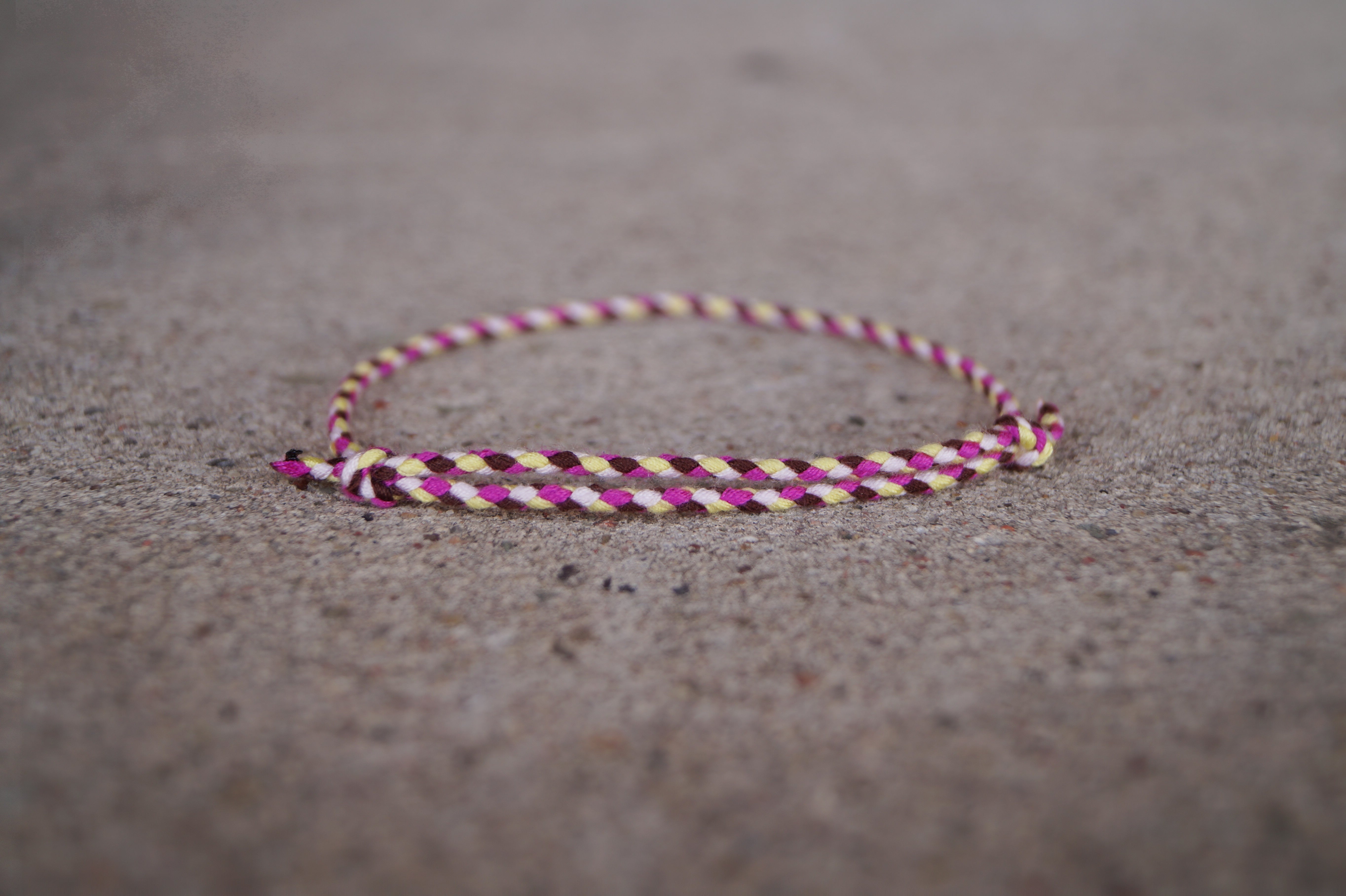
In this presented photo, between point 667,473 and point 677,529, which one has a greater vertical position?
point 667,473

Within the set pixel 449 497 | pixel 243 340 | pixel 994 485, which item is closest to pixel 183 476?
pixel 449 497

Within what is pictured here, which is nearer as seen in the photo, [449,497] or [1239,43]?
[449,497]

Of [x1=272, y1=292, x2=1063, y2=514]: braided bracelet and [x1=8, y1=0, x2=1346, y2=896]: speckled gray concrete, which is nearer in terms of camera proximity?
[x1=8, y1=0, x2=1346, y2=896]: speckled gray concrete

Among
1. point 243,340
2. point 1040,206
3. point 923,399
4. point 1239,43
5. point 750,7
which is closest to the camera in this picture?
point 923,399

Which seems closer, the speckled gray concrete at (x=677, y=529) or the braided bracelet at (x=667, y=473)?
the speckled gray concrete at (x=677, y=529)

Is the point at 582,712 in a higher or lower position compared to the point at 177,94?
lower

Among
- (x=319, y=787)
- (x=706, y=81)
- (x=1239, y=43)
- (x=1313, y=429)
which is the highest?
(x=1239, y=43)

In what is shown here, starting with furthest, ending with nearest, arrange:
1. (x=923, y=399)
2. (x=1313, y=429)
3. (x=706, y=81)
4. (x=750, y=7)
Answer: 1. (x=750, y=7)
2. (x=706, y=81)
3. (x=923, y=399)
4. (x=1313, y=429)

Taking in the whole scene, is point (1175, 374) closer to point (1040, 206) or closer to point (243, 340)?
point (1040, 206)
